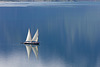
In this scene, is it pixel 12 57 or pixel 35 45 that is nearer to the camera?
pixel 12 57

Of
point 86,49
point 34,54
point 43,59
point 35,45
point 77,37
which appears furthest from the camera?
point 77,37

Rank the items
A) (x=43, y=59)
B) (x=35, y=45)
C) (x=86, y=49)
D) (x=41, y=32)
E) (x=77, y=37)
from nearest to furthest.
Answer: (x=43, y=59), (x=86, y=49), (x=35, y=45), (x=77, y=37), (x=41, y=32)

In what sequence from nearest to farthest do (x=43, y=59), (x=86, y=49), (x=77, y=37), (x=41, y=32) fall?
1. (x=43, y=59)
2. (x=86, y=49)
3. (x=77, y=37)
4. (x=41, y=32)

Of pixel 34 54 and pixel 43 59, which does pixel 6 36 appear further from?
pixel 43 59

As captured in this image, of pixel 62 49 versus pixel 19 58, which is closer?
pixel 19 58

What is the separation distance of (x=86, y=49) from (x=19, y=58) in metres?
16.2

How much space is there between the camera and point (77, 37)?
79438 mm

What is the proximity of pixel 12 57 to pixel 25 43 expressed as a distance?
14.4 metres

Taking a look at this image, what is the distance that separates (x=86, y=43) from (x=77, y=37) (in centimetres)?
818

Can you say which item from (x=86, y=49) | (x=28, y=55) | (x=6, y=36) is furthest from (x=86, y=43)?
(x=6, y=36)

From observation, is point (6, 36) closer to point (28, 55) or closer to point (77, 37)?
point (77, 37)

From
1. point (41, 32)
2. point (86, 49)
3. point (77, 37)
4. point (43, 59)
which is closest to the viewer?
point (43, 59)

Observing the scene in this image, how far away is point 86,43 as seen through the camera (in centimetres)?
7150

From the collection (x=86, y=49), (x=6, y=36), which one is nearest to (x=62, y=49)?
(x=86, y=49)
